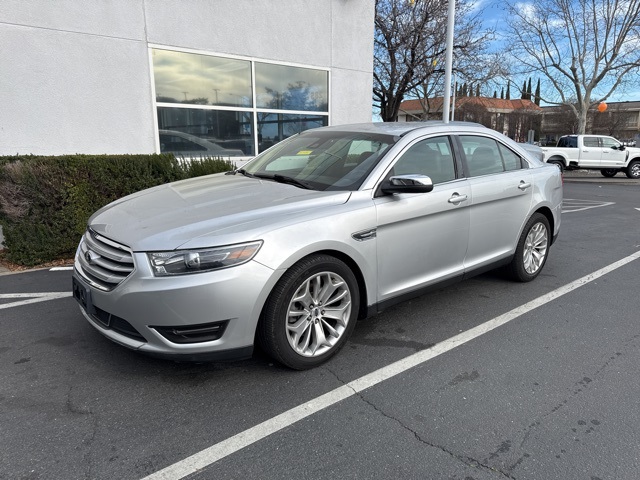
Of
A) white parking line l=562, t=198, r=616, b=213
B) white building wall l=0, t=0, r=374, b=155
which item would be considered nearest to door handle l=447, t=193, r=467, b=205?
white building wall l=0, t=0, r=374, b=155

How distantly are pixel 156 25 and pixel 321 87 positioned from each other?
3.66 metres

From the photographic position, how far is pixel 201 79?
7953mm

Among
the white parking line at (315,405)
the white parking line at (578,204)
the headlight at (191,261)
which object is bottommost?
the white parking line at (578,204)

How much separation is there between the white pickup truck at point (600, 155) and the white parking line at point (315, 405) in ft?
61.9

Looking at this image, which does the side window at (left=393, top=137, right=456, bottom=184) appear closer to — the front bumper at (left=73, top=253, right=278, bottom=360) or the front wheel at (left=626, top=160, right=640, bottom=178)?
the front bumper at (left=73, top=253, right=278, bottom=360)

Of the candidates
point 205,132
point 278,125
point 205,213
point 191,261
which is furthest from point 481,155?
point 278,125

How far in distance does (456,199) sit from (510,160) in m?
1.20

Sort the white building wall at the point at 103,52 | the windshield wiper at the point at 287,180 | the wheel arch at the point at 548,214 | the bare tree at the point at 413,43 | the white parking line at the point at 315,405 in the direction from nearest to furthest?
1. the white parking line at the point at 315,405
2. the windshield wiper at the point at 287,180
3. the wheel arch at the point at 548,214
4. the white building wall at the point at 103,52
5. the bare tree at the point at 413,43

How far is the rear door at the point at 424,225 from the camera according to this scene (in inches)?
127

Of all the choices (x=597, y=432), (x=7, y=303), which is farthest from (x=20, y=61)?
(x=597, y=432)

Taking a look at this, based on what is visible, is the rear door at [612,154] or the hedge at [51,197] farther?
the rear door at [612,154]

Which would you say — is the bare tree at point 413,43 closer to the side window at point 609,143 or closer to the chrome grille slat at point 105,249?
the side window at point 609,143

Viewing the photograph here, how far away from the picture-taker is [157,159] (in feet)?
20.3

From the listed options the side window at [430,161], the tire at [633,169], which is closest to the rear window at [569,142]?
the tire at [633,169]
